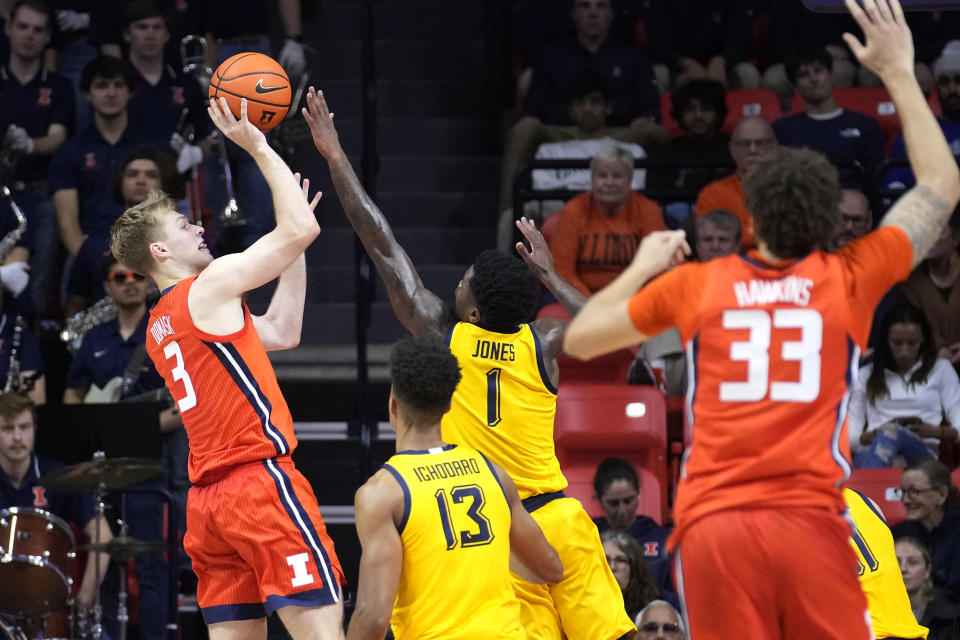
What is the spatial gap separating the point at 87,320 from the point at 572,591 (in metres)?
4.72

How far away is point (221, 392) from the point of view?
5.37 meters

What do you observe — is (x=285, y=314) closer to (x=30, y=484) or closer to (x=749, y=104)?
(x=30, y=484)

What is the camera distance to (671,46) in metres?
12.2

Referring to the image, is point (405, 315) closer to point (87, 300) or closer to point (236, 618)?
A: point (236, 618)

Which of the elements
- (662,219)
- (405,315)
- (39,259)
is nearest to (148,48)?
(39,259)

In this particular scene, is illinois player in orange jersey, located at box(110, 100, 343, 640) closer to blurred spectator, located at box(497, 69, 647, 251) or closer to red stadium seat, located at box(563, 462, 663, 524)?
red stadium seat, located at box(563, 462, 663, 524)

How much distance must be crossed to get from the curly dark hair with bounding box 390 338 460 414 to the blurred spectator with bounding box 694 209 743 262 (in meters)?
4.42

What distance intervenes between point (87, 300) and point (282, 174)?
4.97 metres

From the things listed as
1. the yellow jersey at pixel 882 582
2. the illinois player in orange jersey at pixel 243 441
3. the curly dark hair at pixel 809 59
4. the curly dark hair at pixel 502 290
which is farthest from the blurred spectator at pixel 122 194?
the yellow jersey at pixel 882 582

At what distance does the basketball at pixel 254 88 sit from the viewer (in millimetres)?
6285

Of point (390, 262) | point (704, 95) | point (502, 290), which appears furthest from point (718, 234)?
point (502, 290)

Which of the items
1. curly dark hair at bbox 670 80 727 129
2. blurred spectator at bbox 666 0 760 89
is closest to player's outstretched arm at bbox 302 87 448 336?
curly dark hair at bbox 670 80 727 129

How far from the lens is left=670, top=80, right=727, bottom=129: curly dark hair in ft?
35.2

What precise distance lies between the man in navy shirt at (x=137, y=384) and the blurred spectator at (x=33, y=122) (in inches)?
32.4
